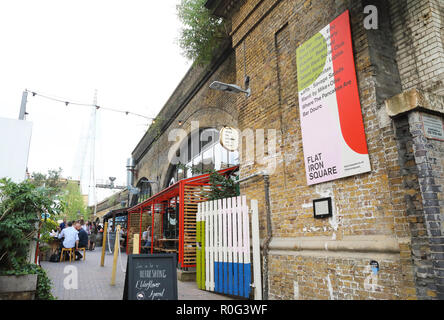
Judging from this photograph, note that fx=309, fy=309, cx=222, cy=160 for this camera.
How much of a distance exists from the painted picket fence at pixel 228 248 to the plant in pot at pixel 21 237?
121 inches

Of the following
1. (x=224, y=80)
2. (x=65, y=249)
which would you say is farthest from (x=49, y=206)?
(x=65, y=249)

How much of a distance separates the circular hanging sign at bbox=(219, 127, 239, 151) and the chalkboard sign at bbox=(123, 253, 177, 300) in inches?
157

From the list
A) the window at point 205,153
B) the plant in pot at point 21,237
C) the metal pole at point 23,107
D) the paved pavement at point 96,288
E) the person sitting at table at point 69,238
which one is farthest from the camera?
the person sitting at table at point 69,238

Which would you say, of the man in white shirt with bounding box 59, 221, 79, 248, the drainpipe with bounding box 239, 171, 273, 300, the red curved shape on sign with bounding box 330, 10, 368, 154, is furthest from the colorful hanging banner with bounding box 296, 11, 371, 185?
the man in white shirt with bounding box 59, 221, 79, 248

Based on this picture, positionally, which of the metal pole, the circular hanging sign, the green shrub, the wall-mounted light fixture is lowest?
the green shrub

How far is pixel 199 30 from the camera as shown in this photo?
9891 millimetres

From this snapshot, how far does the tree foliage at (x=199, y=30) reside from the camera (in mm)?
9547

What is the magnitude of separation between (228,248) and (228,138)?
286 cm

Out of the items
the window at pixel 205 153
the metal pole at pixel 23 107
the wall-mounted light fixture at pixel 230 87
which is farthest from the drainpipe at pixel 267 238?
the metal pole at pixel 23 107

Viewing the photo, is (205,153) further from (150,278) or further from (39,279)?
(150,278)

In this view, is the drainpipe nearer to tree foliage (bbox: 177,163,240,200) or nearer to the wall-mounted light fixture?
tree foliage (bbox: 177,163,240,200)

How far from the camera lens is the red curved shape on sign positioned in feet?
14.7

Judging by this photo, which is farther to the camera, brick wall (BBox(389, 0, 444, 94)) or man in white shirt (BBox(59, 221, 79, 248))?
man in white shirt (BBox(59, 221, 79, 248))
